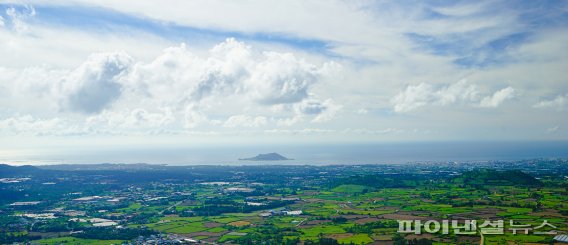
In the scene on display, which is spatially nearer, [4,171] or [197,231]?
[197,231]

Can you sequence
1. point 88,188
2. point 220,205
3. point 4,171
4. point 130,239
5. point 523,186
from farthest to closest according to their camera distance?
1. point 4,171
2. point 88,188
3. point 523,186
4. point 220,205
5. point 130,239

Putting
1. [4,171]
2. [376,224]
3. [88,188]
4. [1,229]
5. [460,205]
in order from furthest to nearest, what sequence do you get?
[4,171] → [88,188] → [460,205] → [1,229] → [376,224]

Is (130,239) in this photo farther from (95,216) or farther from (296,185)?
(296,185)

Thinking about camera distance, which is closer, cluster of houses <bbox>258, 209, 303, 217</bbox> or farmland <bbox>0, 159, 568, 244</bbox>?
farmland <bbox>0, 159, 568, 244</bbox>

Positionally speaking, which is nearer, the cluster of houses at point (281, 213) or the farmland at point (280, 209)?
the farmland at point (280, 209)

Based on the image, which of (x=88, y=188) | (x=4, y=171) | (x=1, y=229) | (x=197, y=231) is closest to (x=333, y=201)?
(x=197, y=231)

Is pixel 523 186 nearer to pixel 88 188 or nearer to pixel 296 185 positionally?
pixel 296 185

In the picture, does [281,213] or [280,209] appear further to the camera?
[280,209]

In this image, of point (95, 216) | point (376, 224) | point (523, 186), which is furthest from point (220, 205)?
point (523, 186)

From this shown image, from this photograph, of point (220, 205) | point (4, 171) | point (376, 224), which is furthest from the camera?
point (4, 171)
